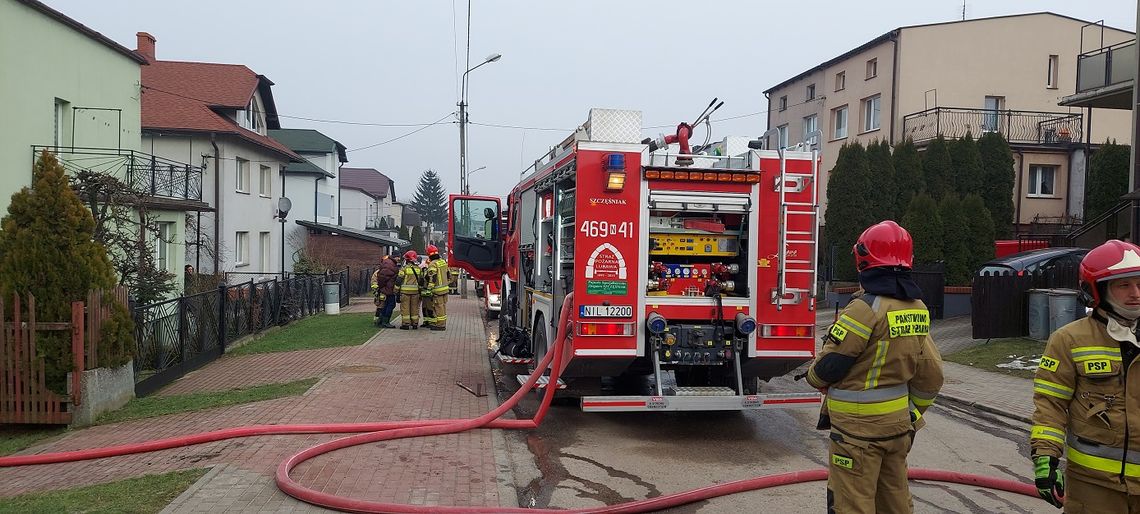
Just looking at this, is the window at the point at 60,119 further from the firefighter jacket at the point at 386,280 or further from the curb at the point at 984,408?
the curb at the point at 984,408

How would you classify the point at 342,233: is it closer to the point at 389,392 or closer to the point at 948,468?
the point at 389,392

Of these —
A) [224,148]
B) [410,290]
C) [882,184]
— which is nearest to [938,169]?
[882,184]

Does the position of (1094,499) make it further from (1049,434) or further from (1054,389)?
(1054,389)

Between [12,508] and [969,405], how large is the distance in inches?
364

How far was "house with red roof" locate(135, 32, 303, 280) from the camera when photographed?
23.2m

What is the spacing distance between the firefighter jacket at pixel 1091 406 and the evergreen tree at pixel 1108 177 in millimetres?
20145

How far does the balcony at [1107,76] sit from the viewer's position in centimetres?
1584

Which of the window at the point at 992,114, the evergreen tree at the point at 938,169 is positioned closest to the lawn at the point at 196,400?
the evergreen tree at the point at 938,169

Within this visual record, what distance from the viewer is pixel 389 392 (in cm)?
941

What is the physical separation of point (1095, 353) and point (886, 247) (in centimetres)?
95

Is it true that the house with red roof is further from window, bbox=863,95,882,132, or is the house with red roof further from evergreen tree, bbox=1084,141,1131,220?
evergreen tree, bbox=1084,141,1131,220

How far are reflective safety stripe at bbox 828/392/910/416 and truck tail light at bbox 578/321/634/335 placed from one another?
135 inches

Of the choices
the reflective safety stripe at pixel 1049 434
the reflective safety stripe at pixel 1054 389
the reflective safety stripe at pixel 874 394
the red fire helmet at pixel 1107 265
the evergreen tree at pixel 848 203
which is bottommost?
the reflective safety stripe at pixel 1049 434

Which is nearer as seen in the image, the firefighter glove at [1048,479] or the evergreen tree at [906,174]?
the firefighter glove at [1048,479]
